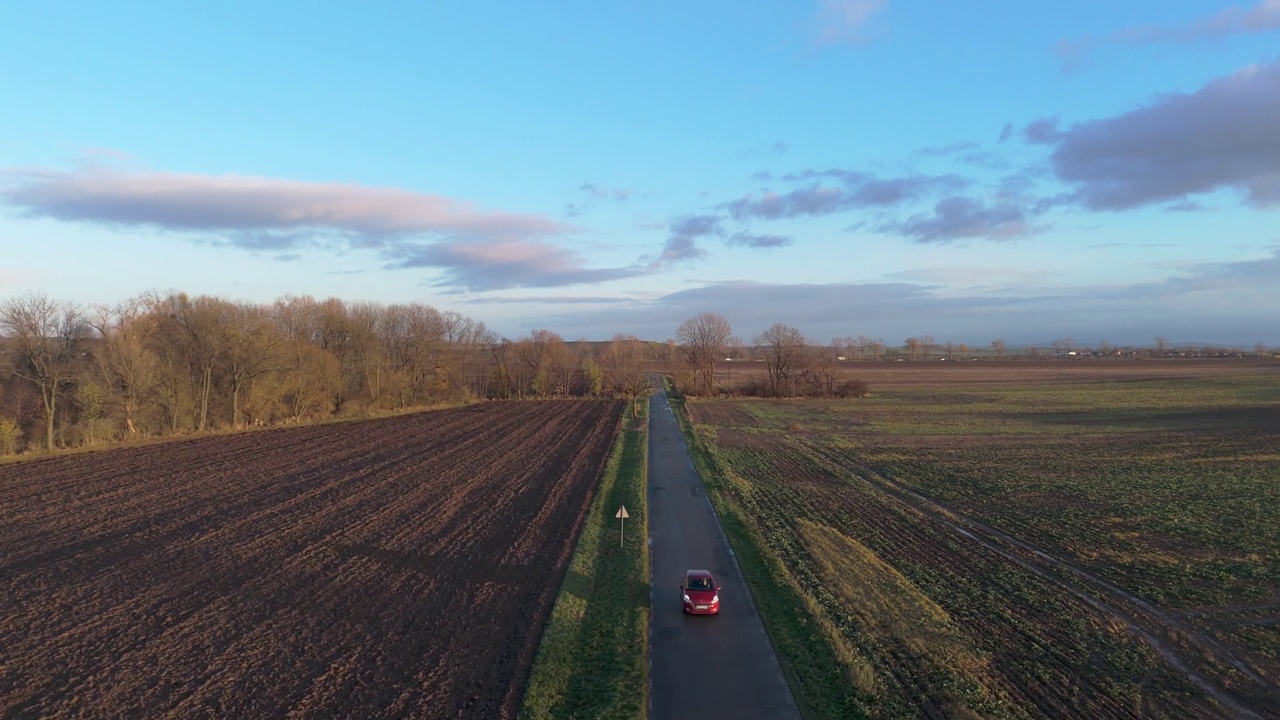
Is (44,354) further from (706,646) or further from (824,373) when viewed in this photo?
(824,373)

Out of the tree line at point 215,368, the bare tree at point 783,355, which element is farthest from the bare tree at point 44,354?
the bare tree at point 783,355

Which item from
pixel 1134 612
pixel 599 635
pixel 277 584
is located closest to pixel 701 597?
pixel 599 635

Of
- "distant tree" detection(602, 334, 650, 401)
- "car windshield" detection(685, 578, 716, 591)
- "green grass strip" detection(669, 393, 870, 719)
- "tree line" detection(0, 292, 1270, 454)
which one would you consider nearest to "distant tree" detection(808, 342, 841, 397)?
"tree line" detection(0, 292, 1270, 454)

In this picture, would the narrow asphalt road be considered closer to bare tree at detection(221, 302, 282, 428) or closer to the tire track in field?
the tire track in field

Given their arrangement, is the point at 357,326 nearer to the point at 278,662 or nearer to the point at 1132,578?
the point at 278,662

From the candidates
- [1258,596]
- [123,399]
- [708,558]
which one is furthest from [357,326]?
[1258,596]

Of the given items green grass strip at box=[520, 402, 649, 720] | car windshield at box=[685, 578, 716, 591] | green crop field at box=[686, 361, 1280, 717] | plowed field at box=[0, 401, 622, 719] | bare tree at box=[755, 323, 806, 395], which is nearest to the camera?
green grass strip at box=[520, 402, 649, 720]
